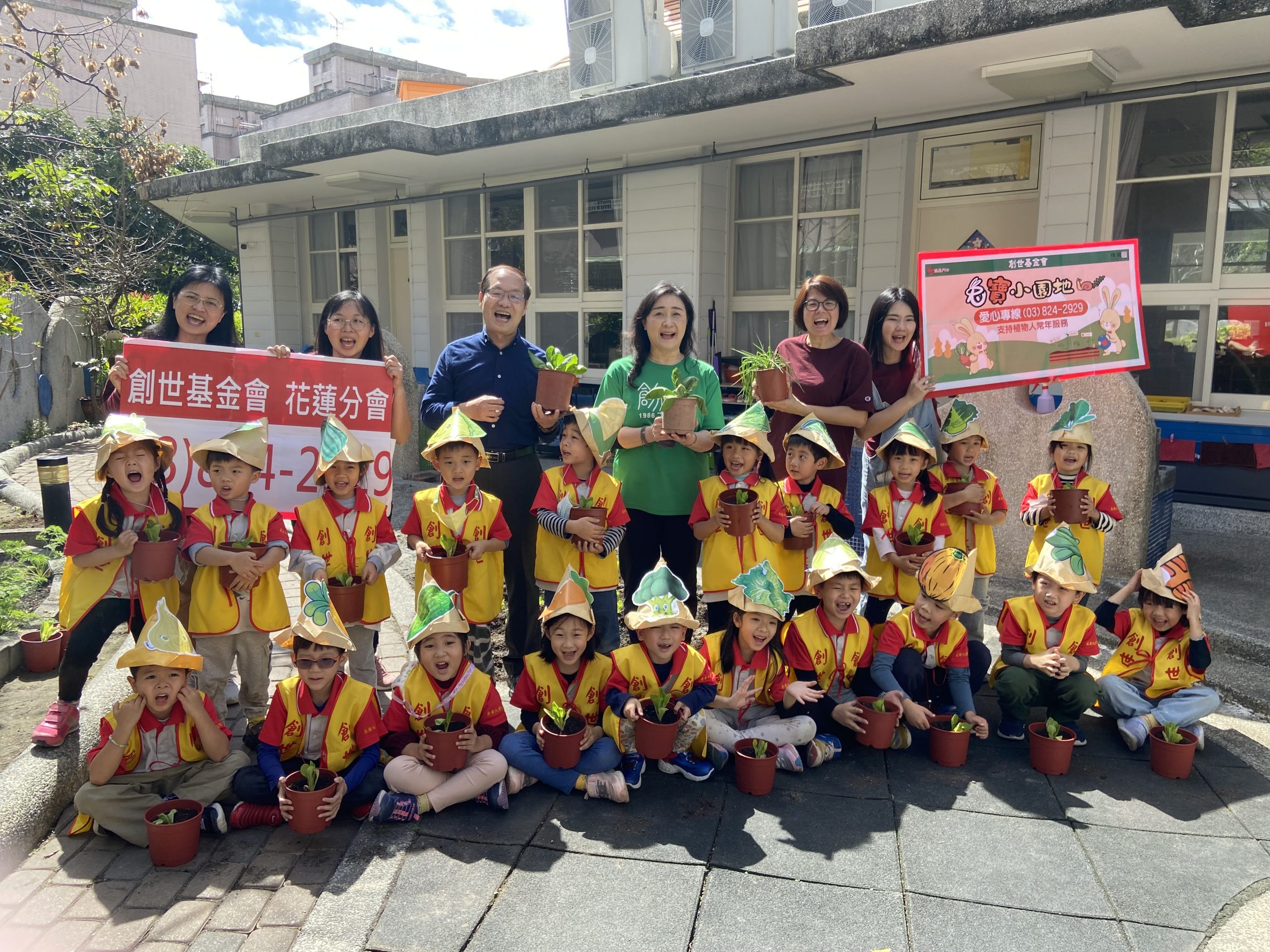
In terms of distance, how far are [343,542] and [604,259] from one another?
7.28m

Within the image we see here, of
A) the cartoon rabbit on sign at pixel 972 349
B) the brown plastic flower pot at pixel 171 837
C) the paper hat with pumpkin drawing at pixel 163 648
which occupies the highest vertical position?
the cartoon rabbit on sign at pixel 972 349

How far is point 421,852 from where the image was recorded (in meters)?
3.06

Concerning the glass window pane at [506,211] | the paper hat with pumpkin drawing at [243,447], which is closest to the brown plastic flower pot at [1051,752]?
the paper hat with pumpkin drawing at [243,447]

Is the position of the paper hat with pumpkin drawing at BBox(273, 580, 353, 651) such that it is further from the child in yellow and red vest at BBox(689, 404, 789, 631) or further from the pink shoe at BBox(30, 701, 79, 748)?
the child in yellow and red vest at BBox(689, 404, 789, 631)

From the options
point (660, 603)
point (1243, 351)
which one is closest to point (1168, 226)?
point (1243, 351)

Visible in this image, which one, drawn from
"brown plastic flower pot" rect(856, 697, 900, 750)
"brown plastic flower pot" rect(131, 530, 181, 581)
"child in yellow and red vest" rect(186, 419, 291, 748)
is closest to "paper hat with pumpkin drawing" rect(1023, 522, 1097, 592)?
"brown plastic flower pot" rect(856, 697, 900, 750)

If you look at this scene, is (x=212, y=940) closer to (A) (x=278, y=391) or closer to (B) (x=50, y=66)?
(A) (x=278, y=391)

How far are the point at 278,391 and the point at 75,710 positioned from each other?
1.67 metres

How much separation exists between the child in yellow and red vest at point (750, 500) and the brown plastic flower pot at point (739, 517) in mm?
39

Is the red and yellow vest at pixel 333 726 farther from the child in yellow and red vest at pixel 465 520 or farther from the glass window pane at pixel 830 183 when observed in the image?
the glass window pane at pixel 830 183

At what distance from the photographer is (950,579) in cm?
371

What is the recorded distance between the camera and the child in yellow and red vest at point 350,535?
383 centimetres

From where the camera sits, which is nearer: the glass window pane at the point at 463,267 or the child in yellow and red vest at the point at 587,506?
the child in yellow and red vest at the point at 587,506

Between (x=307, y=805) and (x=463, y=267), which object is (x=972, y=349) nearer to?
(x=307, y=805)
